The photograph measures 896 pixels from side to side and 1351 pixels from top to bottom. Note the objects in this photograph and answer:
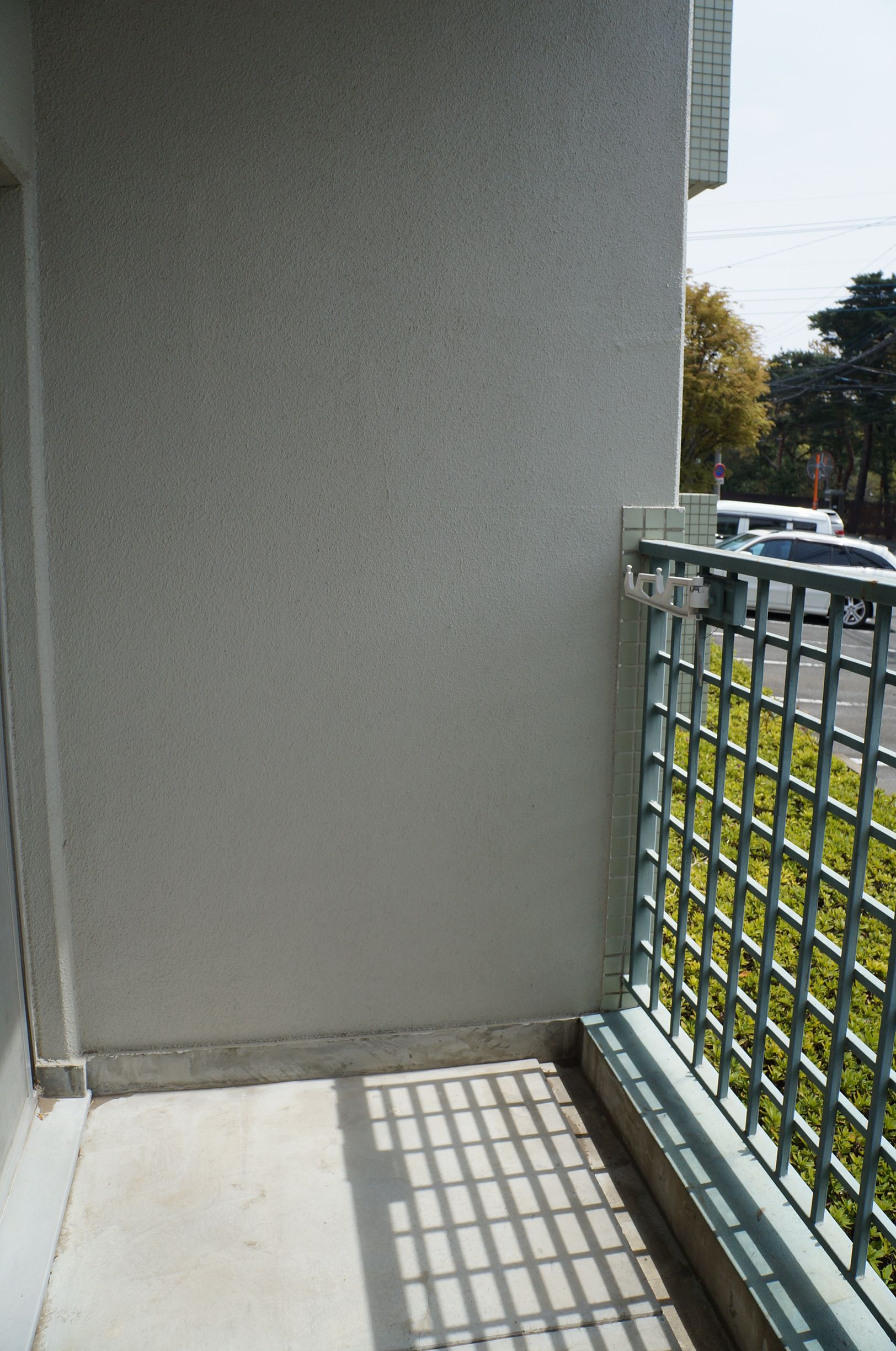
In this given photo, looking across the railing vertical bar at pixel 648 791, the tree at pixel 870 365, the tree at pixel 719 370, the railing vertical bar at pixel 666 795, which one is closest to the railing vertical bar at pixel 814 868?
the railing vertical bar at pixel 666 795

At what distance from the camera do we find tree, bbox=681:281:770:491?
16766mm

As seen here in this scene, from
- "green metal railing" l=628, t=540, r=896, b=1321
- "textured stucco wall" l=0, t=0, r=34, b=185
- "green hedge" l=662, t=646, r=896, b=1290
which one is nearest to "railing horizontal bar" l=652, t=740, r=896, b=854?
"green metal railing" l=628, t=540, r=896, b=1321

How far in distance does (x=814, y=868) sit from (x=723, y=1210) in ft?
2.44

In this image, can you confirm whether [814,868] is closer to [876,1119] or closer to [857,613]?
[876,1119]

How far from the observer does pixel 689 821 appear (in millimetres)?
2189

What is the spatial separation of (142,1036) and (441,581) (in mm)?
1403

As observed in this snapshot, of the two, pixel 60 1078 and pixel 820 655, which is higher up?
pixel 820 655

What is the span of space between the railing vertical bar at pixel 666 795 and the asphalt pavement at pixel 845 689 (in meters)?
3.35

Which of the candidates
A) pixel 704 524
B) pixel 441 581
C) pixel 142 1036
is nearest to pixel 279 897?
pixel 142 1036

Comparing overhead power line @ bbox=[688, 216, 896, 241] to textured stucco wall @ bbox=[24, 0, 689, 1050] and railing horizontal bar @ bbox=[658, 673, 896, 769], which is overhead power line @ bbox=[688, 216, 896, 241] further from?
railing horizontal bar @ bbox=[658, 673, 896, 769]

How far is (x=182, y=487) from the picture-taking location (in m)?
2.28

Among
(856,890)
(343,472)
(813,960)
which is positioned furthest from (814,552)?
(856,890)

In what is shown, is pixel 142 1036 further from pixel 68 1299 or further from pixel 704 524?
pixel 704 524

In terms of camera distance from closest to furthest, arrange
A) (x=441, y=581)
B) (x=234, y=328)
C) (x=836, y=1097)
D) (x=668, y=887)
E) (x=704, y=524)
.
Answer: (x=836, y=1097), (x=234, y=328), (x=441, y=581), (x=668, y=887), (x=704, y=524)
